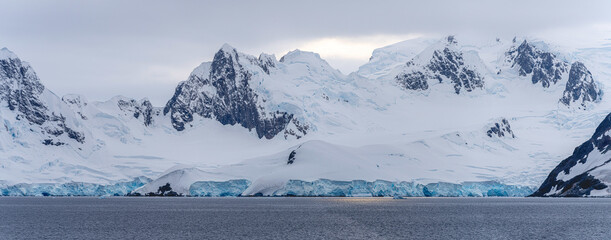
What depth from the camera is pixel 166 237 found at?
10838 centimetres

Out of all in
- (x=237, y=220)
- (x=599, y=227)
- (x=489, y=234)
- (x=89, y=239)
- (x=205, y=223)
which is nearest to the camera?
(x=89, y=239)

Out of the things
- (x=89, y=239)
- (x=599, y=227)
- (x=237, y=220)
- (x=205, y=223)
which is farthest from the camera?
(x=237, y=220)

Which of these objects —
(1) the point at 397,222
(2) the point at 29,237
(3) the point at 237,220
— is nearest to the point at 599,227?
(1) the point at 397,222

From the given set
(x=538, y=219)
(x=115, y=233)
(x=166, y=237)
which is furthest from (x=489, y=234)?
(x=115, y=233)

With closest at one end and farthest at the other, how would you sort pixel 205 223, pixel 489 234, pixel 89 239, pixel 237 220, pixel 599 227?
1. pixel 89 239
2. pixel 489 234
3. pixel 599 227
4. pixel 205 223
5. pixel 237 220

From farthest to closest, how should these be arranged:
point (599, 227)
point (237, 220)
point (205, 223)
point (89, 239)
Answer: point (237, 220), point (205, 223), point (599, 227), point (89, 239)

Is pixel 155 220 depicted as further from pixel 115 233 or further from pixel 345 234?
pixel 345 234

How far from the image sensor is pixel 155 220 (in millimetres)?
142875

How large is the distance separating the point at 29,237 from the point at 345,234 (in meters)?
43.4

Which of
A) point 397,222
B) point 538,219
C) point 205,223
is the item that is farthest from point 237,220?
point 538,219

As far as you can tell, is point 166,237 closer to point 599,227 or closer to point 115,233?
point 115,233

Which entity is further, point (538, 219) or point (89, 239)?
point (538, 219)

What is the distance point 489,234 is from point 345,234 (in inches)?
805

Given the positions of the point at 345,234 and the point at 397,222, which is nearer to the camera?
the point at 345,234
